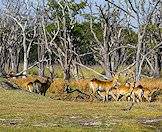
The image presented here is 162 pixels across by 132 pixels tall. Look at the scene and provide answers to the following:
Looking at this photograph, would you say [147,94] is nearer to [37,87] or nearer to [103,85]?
[103,85]

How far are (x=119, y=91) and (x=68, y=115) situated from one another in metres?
9.64

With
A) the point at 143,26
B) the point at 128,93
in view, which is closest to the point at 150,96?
the point at 128,93

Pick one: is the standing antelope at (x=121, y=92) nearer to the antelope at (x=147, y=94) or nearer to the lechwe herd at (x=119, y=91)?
the lechwe herd at (x=119, y=91)

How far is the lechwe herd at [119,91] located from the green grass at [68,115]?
231 centimetres

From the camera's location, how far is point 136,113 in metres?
26.6

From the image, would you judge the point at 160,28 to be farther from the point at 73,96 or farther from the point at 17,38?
the point at 17,38

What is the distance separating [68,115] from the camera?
24.5 m

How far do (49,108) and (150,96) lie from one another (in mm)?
10008

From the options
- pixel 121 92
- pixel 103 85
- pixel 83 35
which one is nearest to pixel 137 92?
pixel 121 92

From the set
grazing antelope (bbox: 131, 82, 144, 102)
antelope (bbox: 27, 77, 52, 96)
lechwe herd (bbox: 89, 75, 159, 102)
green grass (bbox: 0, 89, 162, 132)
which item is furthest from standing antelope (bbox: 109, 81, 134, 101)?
antelope (bbox: 27, 77, 52, 96)

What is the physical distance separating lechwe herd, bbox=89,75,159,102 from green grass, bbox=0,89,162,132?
2.31 meters

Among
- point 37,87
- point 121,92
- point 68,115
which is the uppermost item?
point 37,87

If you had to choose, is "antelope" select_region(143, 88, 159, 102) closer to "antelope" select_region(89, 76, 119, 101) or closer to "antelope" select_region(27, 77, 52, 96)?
"antelope" select_region(89, 76, 119, 101)

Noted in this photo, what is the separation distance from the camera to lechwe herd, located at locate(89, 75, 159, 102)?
3334 cm
